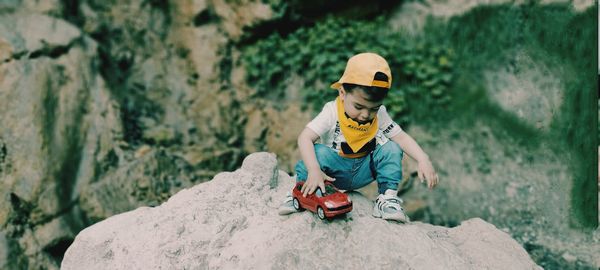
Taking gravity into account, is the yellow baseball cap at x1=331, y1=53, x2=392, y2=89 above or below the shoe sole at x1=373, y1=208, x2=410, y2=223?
above

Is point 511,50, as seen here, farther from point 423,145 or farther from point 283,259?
point 283,259

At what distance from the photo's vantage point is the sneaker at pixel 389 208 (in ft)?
8.83

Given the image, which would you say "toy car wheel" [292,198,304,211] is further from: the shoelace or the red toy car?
the shoelace

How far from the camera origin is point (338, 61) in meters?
5.85

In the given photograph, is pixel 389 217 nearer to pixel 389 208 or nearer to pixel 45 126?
pixel 389 208

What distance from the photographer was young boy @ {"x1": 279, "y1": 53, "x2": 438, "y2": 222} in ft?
8.46

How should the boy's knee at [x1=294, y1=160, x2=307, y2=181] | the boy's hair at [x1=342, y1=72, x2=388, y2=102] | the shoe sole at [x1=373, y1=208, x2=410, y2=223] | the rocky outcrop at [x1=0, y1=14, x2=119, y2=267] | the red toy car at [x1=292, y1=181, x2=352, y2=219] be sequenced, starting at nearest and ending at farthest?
the red toy car at [x1=292, y1=181, x2=352, y2=219]
the boy's hair at [x1=342, y1=72, x2=388, y2=102]
the shoe sole at [x1=373, y1=208, x2=410, y2=223]
the boy's knee at [x1=294, y1=160, x2=307, y2=181]
the rocky outcrop at [x1=0, y1=14, x2=119, y2=267]

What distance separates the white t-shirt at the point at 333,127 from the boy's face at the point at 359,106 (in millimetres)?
88

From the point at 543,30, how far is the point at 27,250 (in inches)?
184

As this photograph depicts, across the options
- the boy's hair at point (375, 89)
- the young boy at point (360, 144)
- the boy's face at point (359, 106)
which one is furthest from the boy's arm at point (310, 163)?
the boy's hair at point (375, 89)

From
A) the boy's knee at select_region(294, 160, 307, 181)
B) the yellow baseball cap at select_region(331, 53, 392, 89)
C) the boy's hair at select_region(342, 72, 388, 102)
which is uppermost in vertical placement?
the yellow baseball cap at select_region(331, 53, 392, 89)

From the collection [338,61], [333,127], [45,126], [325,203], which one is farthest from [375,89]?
[338,61]

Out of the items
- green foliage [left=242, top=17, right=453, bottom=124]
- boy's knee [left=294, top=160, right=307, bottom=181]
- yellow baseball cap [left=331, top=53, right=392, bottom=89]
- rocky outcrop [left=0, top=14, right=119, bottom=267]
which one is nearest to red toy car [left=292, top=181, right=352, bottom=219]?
boy's knee [left=294, top=160, right=307, bottom=181]

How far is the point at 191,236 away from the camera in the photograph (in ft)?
8.46
